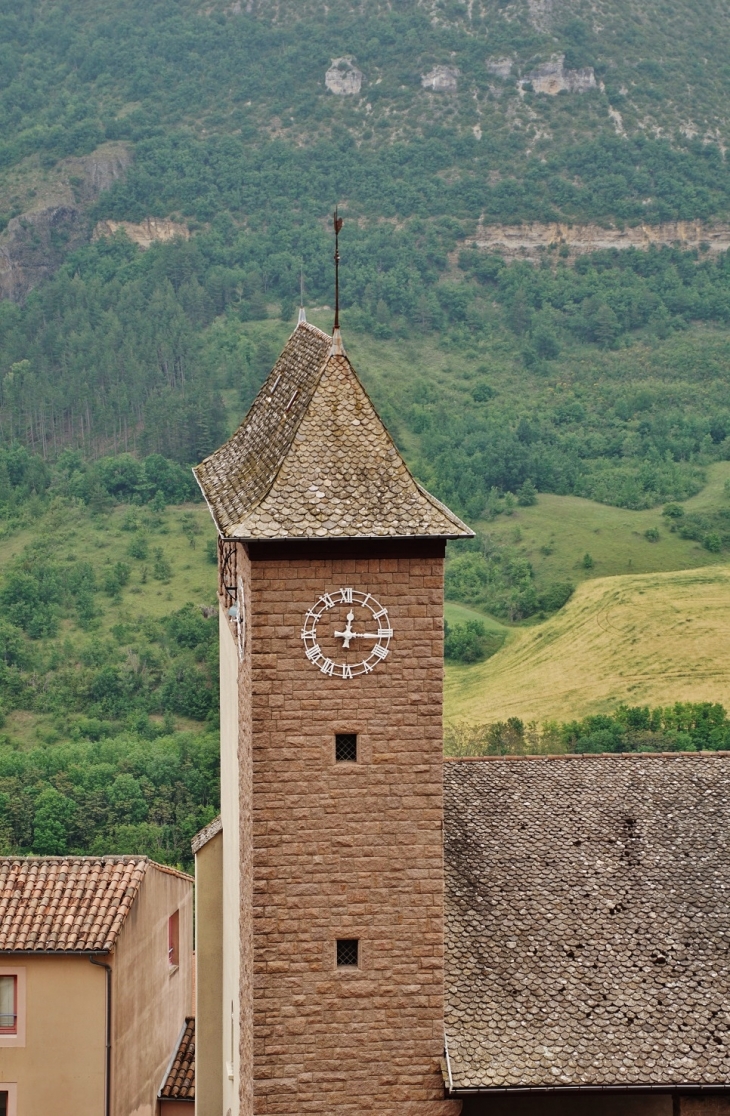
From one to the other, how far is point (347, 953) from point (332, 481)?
230 inches

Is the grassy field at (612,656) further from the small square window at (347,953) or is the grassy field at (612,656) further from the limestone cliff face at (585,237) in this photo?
the small square window at (347,953)

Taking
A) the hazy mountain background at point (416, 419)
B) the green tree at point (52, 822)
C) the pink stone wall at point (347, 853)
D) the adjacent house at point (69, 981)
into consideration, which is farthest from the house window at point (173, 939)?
the green tree at point (52, 822)

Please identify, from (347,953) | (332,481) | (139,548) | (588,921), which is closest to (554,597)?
(139,548)

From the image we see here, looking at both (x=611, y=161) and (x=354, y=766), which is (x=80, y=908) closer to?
(x=354, y=766)

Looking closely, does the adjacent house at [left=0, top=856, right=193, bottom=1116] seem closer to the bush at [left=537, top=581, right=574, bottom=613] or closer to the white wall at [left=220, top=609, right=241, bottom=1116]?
the white wall at [left=220, top=609, right=241, bottom=1116]

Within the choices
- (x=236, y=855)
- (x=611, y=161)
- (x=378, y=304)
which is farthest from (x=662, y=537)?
(x=236, y=855)

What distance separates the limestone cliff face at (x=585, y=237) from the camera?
191 m

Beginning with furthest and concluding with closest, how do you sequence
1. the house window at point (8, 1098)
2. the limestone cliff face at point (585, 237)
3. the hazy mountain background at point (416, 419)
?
the limestone cliff face at point (585, 237) → the hazy mountain background at point (416, 419) → the house window at point (8, 1098)

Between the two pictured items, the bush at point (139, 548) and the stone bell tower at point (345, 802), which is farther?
the bush at point (139, 548)

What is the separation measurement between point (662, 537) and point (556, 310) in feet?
Answer: 182

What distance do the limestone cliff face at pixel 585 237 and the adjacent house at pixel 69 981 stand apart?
160 metres

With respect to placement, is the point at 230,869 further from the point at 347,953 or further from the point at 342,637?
the point at 342,637

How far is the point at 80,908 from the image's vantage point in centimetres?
3594

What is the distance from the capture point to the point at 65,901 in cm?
3600
